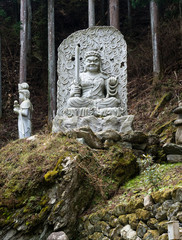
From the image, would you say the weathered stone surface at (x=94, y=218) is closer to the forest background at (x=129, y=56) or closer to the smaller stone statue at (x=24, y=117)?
the smaller stone statue at (x=24, y=117)

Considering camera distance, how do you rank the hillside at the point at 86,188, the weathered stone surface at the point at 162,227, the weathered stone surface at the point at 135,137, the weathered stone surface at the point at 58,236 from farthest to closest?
the weathered stone surface at the point at 135,137
the weathered stone surface at the point at 58,236
the hillside at the point at 86,188
the weathered stone surface at the point at 162,227

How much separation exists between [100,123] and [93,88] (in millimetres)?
1276

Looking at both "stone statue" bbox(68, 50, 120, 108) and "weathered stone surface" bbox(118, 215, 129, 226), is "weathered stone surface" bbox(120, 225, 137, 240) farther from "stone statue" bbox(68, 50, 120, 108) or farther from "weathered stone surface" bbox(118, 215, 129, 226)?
"stone statue" bbox(68, 50, 120, 108)

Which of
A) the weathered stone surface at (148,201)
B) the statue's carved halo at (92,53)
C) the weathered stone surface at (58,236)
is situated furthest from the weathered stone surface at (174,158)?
the statue's carved halo at (92,53)

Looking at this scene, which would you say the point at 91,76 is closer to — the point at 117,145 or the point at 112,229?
the point at 117,145

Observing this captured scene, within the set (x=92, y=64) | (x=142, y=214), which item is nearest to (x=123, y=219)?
(x=142, y=214)

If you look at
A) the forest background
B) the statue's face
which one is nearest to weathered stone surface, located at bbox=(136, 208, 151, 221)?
the statue's face

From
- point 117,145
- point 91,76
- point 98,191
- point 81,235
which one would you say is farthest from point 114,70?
point 81,235

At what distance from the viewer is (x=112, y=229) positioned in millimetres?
4730

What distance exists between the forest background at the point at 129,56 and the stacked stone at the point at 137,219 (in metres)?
5.37

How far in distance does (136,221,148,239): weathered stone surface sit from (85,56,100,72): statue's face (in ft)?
16.6

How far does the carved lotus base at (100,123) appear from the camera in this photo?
7.25m

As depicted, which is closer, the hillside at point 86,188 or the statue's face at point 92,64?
the hillside at point 86,188

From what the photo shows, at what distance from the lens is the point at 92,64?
851 centimetres
